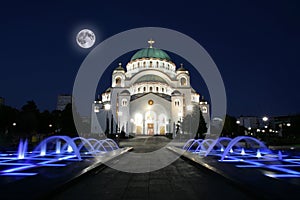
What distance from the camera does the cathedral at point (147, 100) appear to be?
55.5m

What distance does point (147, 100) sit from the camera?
55531mm

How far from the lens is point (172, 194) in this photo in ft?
16.3

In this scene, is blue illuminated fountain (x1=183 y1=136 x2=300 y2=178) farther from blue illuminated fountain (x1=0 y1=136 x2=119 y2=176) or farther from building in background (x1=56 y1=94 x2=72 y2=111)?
building in background (x1=56 y1=94 x2=72 y2=111)

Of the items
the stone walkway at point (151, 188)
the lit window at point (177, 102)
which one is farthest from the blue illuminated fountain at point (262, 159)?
the lit window at point (177, 102)

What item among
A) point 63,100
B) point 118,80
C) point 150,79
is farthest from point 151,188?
point 63,100

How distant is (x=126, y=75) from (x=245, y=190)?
6356cm

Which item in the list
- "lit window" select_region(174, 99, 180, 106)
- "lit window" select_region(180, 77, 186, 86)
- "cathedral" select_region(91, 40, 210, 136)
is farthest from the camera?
"lit window" select_region(180, 77, 186, 86)

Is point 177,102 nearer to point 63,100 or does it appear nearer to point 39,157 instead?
point 39,157

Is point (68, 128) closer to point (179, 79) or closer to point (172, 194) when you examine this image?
point (172, 194)

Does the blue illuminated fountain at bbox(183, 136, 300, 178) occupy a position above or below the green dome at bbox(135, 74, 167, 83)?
below

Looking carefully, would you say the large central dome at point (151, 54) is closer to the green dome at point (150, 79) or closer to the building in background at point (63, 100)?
the green dome at point (150, 79)

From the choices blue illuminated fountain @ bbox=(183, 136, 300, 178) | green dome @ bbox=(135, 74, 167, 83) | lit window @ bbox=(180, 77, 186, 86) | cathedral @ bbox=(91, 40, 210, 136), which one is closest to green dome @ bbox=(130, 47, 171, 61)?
cathedral @ bbox=(91, 40, 210, 136)

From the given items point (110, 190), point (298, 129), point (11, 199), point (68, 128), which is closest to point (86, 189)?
point (110, 190)

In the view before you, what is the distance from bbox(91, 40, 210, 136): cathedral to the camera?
5547cm
